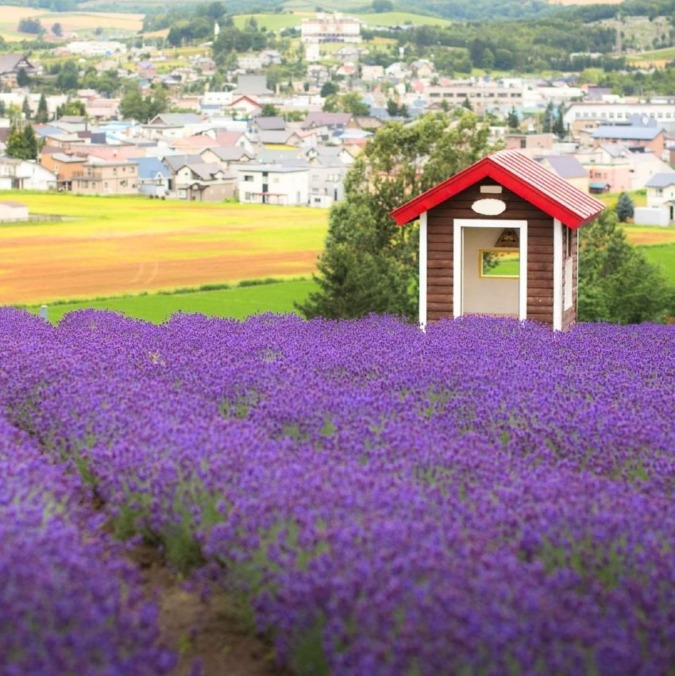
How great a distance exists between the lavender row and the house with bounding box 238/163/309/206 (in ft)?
323

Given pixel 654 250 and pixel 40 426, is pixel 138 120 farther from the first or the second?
pixel 40 426

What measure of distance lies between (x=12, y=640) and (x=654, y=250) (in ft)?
198

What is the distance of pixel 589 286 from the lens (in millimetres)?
32625

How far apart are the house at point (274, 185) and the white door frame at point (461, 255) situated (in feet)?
283

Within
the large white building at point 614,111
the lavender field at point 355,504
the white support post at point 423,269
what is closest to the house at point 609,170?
the large white building at point 614,111

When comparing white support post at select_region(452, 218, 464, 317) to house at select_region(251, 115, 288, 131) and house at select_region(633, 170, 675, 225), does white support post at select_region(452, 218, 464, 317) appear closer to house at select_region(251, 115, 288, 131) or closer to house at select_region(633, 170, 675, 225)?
house at select_region(633, 170, 675, 225)

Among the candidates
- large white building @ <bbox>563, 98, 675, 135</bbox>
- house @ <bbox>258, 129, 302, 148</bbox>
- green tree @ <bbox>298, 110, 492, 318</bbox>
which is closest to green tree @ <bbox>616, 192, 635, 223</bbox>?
green tree @ <bbox>298, 110, 492, 318</bbox>

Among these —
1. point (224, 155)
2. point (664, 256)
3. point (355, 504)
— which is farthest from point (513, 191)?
point (224, 155)

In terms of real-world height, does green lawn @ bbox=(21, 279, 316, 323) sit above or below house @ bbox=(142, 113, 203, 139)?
below

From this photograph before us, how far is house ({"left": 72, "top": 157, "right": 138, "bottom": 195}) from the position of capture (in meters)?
107

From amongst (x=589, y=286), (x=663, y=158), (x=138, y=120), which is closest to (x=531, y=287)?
(x=589, y=286)

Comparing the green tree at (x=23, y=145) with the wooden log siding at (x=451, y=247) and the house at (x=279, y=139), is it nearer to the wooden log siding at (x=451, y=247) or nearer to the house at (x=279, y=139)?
the house at (x=279, y=139)

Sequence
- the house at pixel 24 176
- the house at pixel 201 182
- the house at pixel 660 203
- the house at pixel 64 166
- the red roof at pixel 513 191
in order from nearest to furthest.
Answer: the red roof at pixel 513 191 < the house at pixel 660 203 < the house at pixel 201 182 < the house at pixel 24 176 < the house at pixel 64 166

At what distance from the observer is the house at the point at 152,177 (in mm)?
108188
